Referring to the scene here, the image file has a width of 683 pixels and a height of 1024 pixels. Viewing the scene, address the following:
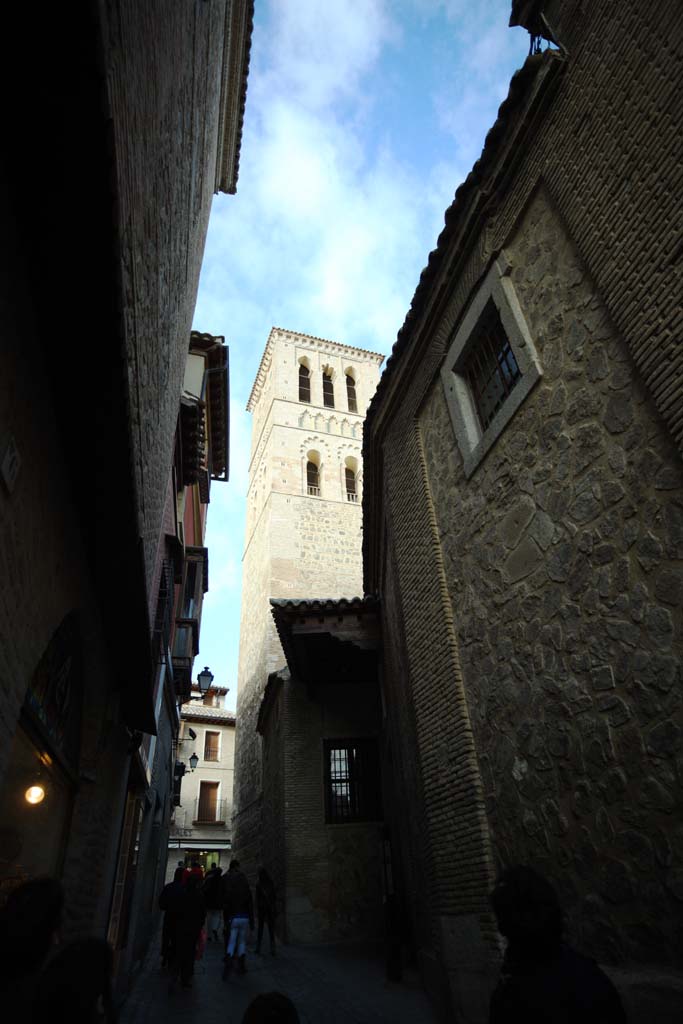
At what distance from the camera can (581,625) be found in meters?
3.84

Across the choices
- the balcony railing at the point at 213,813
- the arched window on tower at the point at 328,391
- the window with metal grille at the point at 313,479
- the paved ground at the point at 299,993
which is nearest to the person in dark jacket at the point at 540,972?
the paved ground at the point at 299,993

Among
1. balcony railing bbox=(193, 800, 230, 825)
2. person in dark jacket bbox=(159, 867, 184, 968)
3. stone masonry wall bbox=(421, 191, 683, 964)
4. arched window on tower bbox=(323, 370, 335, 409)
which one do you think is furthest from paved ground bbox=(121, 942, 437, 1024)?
balcony railing bbox=(193, 800, 230, 825)

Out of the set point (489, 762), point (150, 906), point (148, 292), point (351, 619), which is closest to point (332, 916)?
point (150, 906)

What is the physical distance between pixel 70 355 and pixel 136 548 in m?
1.54

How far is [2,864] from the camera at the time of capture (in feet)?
11.7

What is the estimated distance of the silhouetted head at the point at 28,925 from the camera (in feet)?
5.71

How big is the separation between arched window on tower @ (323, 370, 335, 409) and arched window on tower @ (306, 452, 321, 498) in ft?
11.0

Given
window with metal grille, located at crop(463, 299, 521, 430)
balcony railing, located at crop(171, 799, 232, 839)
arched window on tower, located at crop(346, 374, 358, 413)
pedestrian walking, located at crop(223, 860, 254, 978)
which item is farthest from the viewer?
balcony railing, located at crop(171, 799, 232, 839)

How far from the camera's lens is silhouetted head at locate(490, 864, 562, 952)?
1.82m

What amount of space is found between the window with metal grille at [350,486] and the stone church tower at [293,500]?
0.05m

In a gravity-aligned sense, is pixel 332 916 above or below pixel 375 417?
below

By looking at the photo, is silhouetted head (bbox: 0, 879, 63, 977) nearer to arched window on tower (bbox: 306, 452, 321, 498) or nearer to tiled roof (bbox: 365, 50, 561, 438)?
tiled roof (bbox: 365, 50, 561, 438)

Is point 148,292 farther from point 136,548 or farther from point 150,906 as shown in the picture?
point 150,906

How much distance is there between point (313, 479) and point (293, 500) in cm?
227
